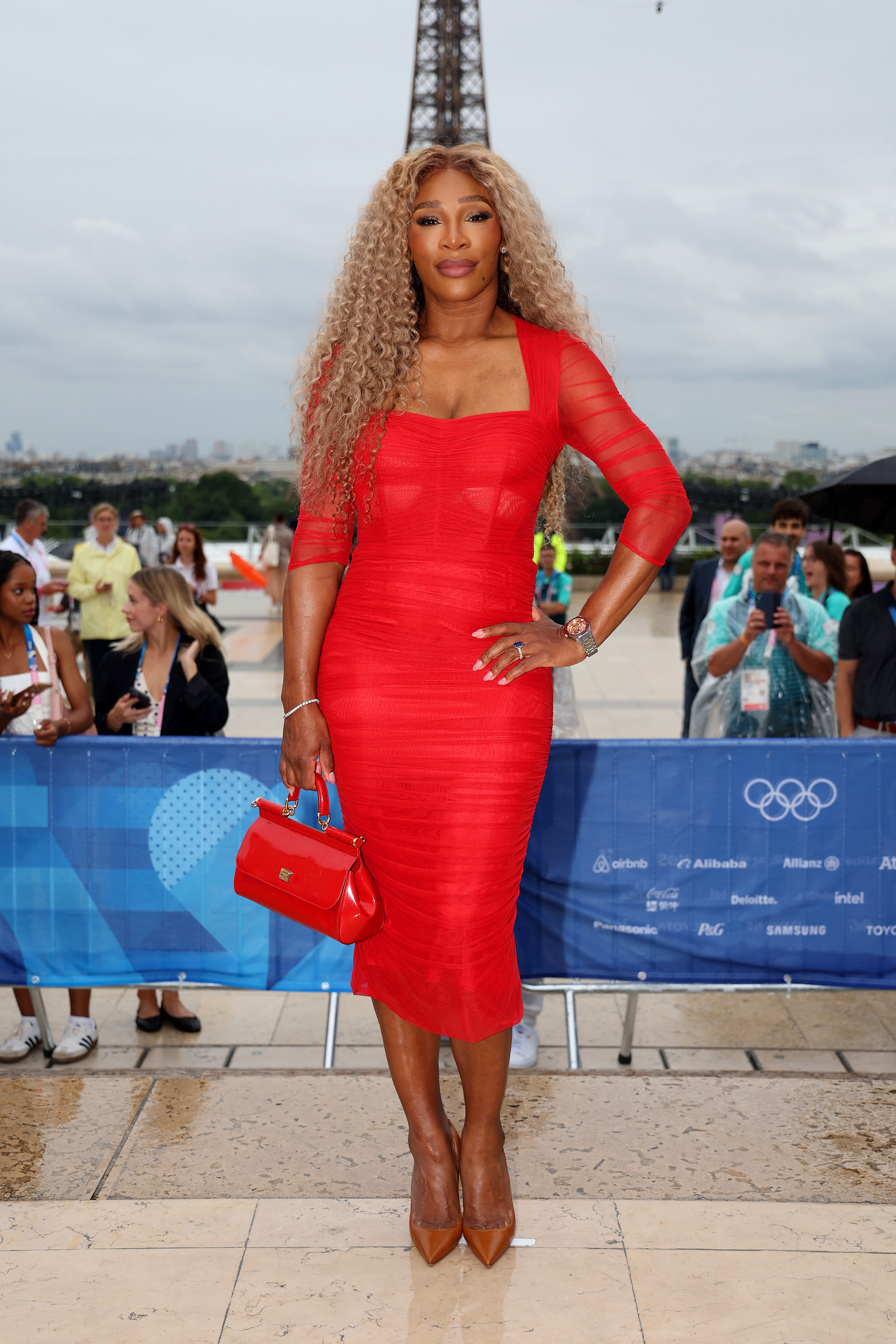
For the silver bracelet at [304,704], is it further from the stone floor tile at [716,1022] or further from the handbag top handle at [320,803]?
the stone floor tile at [716,1022]

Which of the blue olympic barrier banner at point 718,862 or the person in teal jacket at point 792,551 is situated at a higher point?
the person in teal jacket at point 792,551

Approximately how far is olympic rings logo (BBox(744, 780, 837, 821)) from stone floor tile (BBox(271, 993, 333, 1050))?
1609 millimetres

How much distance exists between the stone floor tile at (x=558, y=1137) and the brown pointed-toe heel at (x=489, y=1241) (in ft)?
0.92

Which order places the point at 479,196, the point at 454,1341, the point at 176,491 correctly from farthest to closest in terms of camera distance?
1. the point at 176,491
2. the point at 479,196
3. the point at 454,1341

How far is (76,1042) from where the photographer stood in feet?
13.1

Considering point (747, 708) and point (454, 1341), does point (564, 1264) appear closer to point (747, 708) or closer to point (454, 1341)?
point (454, 1341)

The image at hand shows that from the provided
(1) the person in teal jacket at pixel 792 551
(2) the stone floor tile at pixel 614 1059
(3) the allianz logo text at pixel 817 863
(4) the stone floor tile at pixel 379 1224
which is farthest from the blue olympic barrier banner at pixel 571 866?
(1) the person in teal jacket at pixel 792 551

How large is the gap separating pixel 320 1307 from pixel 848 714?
3.41 m

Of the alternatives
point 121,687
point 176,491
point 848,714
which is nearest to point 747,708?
point 848,714

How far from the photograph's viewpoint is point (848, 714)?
4922 mm

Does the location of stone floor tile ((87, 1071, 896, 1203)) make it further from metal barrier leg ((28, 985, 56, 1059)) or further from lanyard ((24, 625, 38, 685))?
lanyard ((24, 625, 38, 685))

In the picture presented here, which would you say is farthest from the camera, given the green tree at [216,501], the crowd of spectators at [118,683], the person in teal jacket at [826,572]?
the green tree at [216,501]

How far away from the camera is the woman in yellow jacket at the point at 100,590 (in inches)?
364

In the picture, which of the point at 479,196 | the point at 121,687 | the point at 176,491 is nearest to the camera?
the point at 479,196
